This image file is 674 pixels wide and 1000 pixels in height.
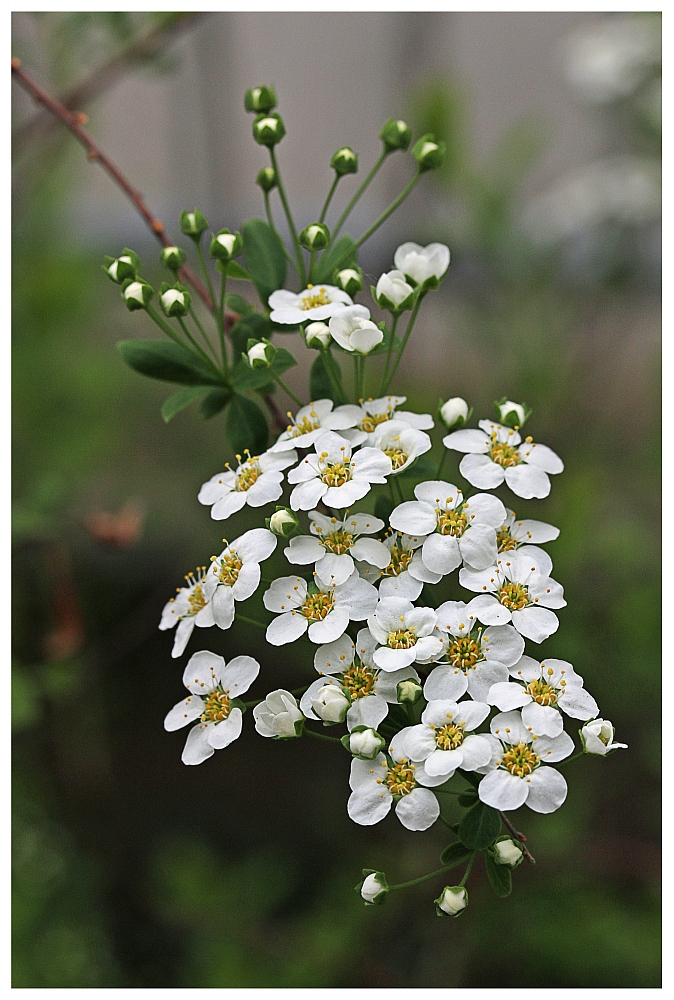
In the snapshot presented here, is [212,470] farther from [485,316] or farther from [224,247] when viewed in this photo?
[224,247]

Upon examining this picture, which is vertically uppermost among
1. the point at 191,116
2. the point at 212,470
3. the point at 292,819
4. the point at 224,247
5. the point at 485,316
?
the point at 191,116

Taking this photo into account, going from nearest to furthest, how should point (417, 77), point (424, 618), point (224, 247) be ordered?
point (424, 618), point (224, 247), point (417, 77)

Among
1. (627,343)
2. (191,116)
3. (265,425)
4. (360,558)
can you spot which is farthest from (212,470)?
(360,558)

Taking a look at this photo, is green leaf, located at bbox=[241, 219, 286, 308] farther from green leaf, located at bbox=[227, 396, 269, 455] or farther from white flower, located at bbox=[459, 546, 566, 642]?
white flower, located at bbox=[459, 546, 566, 642]

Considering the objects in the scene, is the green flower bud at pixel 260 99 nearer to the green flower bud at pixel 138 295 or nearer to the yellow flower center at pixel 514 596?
the green flower bud at pixel 138 295

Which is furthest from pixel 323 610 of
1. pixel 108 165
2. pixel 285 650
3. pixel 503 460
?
pixel 285 650

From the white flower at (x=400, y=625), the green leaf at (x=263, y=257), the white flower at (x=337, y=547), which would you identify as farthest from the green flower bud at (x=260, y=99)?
the white flower at (x=400, y=625)
